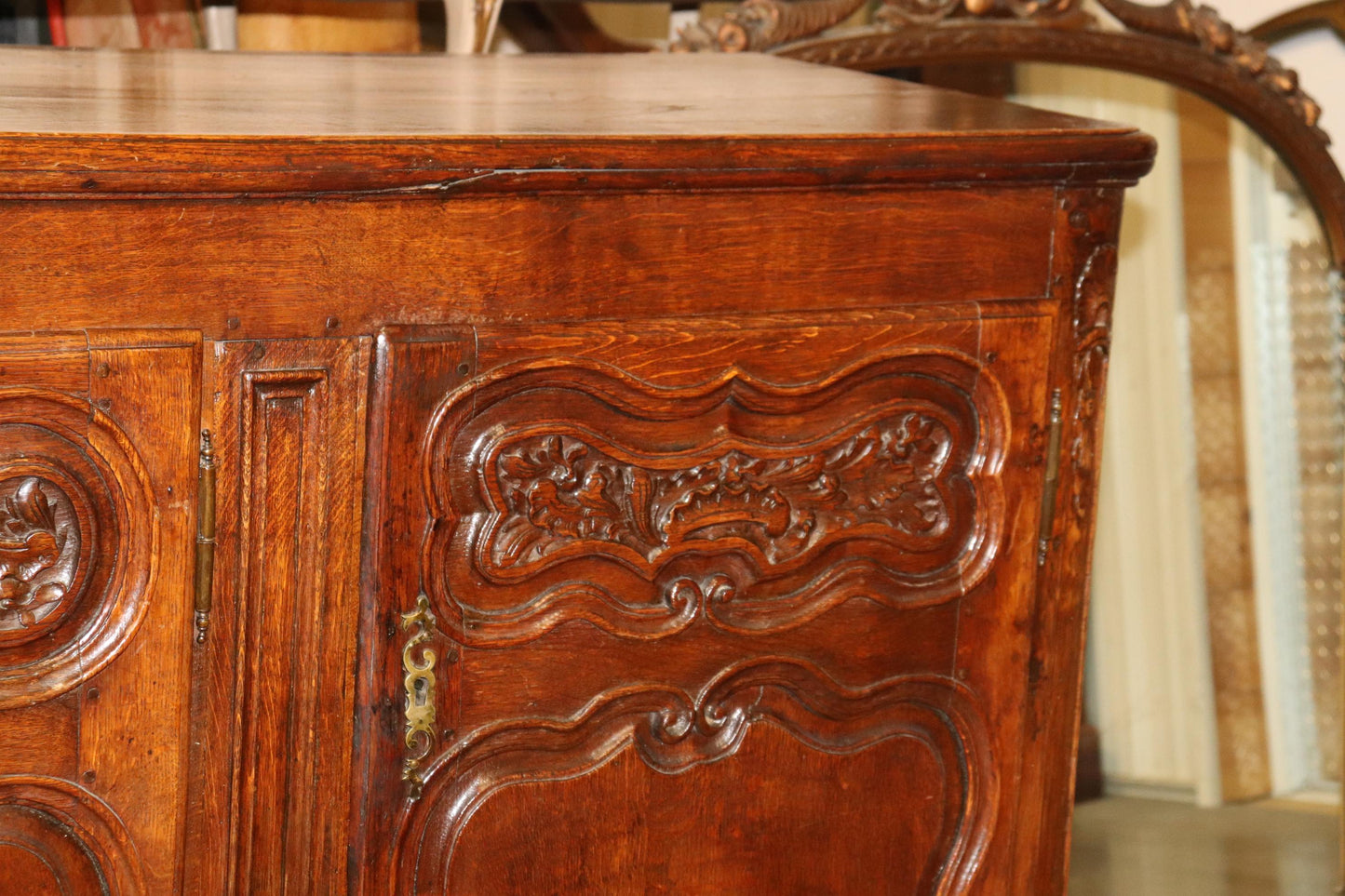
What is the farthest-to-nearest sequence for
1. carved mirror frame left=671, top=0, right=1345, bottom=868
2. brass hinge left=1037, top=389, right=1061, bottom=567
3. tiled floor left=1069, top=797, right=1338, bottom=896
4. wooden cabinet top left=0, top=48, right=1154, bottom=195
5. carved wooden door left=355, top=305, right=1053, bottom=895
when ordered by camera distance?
tiled floor left=1069, top=797, right=1338, bottom=896 < carved mirror frame left=671, top=0, right=1345, bottom=868 < brass hinge left=1037, top=389, right=1061, bottom=567 < carved wooden door left=355, top=305, right=1053, bottom=895 < wooden cabinet top left=0, top=48, right=1154, bottom=195

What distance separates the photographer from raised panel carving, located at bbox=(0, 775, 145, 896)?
78 centimetres

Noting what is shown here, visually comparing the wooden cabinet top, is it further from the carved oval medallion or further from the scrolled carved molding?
the scrolled carved molding

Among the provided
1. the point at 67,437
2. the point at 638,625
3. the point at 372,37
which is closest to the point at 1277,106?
the point at 372,37

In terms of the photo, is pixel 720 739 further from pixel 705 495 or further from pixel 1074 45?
pixel 1074 45

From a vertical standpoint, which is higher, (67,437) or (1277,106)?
(1277,106)

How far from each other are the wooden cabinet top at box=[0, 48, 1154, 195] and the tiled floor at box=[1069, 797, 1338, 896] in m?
0.97

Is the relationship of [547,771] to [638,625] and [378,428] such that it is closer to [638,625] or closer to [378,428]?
[638,625]

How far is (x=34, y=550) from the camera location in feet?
2.46

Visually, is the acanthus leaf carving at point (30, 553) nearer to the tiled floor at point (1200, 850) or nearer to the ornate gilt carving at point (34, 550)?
the ornate gilt carving at point (34, 550)

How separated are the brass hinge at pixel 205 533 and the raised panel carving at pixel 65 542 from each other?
24mm

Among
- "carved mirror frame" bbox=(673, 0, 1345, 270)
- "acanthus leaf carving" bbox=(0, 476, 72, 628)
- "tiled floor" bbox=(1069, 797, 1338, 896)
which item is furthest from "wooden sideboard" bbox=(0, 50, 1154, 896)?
"tiled floor" bbox=(1069, 797, 1338, 896)

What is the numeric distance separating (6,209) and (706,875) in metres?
0.56

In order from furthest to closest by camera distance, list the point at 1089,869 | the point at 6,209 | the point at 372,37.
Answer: the point at 1089,869
the point at 372,37
the point at 6,209

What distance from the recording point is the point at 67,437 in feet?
2.46
